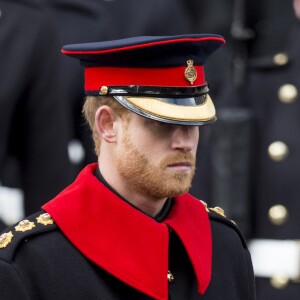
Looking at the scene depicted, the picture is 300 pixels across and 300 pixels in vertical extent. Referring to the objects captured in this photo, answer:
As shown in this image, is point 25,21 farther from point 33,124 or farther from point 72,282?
point 72,282

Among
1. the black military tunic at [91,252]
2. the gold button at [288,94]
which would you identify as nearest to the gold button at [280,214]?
the gold button at [288,94]

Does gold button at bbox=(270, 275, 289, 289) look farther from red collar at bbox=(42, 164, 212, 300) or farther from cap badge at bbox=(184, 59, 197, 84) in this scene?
cap badge at bbox=(184, 59, 197, 84)

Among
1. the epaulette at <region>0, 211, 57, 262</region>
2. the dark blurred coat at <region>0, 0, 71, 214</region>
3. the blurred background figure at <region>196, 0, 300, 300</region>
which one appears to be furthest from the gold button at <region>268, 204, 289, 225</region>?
the epaulette at <region>0, 211, 57, 262</region>

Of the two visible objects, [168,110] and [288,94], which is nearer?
[168,110]

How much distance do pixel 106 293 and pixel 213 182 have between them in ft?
7.76

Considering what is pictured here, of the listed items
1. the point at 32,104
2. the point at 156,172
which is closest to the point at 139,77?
the point at 156,172

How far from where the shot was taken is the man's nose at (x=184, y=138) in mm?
3767

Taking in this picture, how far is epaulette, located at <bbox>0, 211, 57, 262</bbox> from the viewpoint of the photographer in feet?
12.6

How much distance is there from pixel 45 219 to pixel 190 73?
0.51m

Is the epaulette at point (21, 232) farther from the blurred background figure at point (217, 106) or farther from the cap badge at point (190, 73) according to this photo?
the blurred background figure at point (217, 106)

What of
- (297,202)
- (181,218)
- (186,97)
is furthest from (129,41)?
(297,202)

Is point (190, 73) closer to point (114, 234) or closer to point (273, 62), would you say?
point (114, 234)

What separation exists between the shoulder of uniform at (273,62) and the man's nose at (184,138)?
241cm

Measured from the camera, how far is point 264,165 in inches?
240
